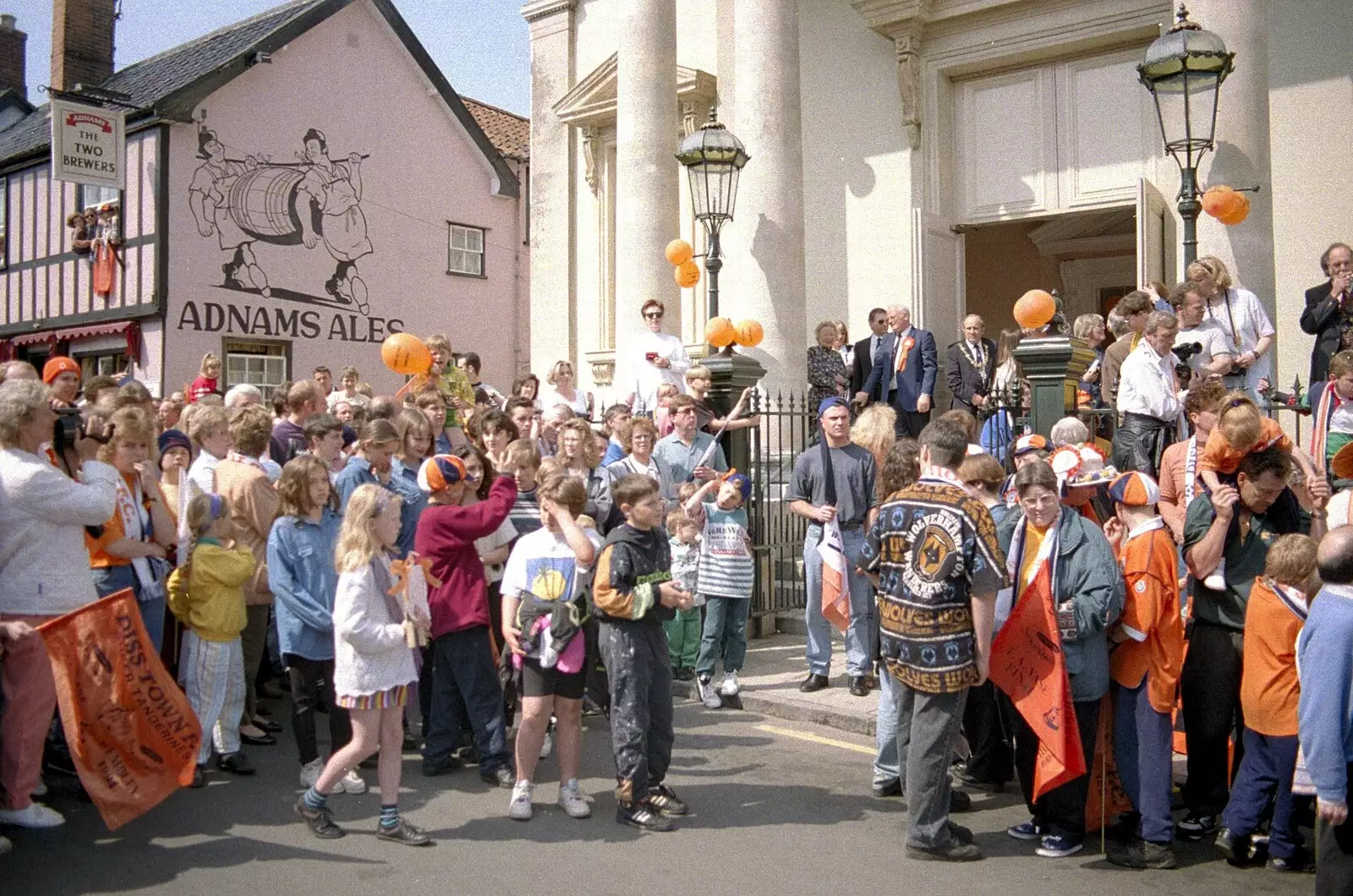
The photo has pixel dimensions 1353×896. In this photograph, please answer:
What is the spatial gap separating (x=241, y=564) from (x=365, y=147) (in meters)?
21.0

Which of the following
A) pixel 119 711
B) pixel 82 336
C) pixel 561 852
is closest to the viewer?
pixel 561 852

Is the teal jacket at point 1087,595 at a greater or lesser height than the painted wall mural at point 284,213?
lesser

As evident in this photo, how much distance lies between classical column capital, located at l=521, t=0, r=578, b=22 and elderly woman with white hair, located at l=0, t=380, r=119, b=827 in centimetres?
1288

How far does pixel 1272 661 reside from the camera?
4.73m

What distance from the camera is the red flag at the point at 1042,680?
478cm

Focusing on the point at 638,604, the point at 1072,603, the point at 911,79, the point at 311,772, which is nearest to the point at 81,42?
the point at 911,79

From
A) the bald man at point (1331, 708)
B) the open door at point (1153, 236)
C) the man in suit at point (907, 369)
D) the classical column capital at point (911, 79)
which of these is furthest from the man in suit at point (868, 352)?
the bald man at point (1331, 708)

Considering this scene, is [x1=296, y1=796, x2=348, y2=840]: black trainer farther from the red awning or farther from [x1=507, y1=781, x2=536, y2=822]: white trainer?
the red awning

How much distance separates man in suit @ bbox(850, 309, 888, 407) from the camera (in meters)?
11.8

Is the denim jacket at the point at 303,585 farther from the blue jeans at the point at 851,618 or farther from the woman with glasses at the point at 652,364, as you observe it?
the woman with glasses at the point at 652,364

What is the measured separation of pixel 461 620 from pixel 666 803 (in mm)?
1440

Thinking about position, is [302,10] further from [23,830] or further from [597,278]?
[23,830]

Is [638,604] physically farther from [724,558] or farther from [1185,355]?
[1185,355]

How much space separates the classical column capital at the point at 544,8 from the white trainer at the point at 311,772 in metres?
13.2
